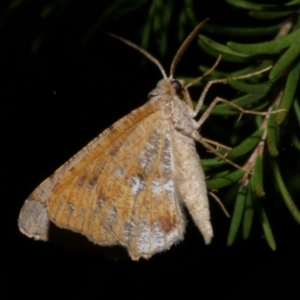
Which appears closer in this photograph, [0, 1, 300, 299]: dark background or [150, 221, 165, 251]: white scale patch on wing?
[150, 221, 165, 251]: white scale patch on wing

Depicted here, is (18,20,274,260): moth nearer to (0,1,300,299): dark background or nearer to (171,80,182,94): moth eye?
(171,80,182,94): moth eye

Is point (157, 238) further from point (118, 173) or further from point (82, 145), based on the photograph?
point (82, 145)

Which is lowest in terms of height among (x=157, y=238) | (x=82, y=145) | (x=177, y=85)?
(x=157, y=238)

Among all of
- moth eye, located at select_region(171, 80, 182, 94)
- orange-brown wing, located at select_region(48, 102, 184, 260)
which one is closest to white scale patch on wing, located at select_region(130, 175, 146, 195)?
orange-brown wing, located at select_region(48, 102, 184, 260)

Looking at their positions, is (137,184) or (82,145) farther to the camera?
(82,145)

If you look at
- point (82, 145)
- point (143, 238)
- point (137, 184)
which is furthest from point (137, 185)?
point (82, 145)

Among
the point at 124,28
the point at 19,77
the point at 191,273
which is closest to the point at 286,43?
the point at 124,28

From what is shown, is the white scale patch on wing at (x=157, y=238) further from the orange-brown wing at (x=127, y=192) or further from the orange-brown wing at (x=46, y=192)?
the orange-brown wing at (x=46, y=192)
